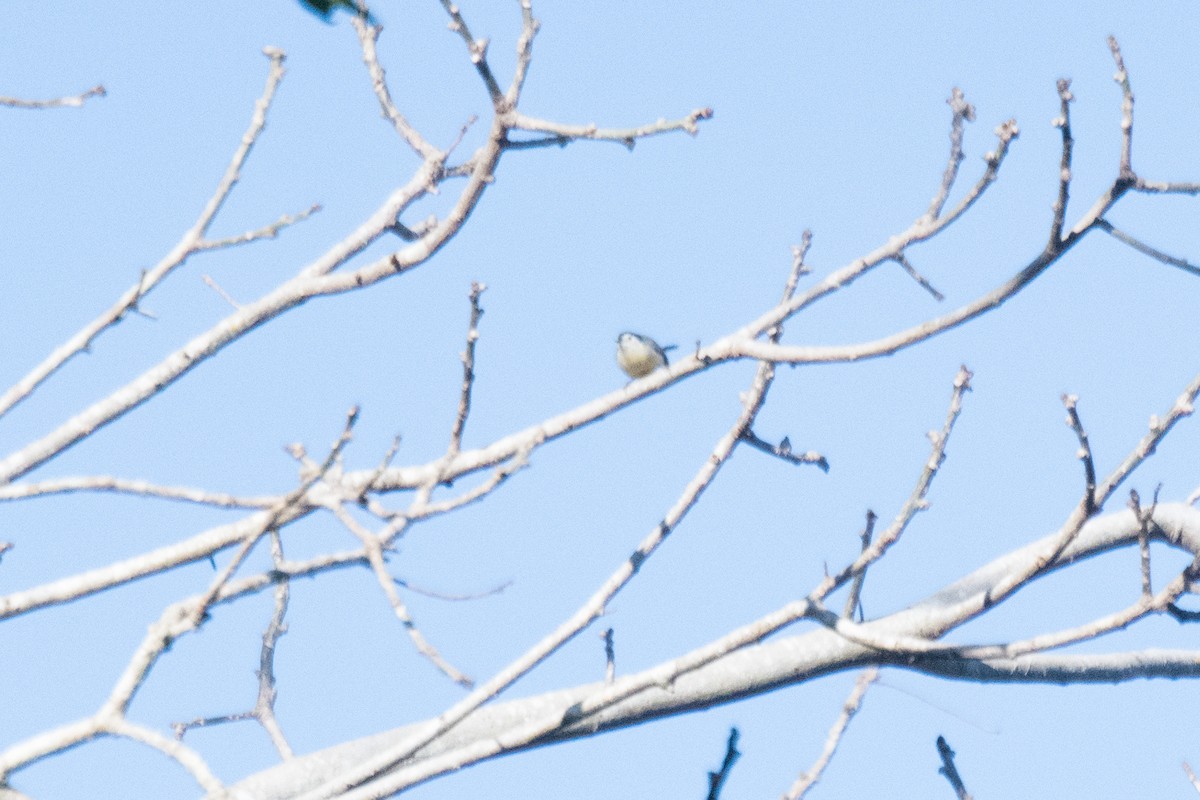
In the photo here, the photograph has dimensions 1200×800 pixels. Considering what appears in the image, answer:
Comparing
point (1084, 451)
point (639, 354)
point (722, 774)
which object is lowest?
point (722, 774)

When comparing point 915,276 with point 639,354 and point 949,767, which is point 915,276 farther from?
point 639,354

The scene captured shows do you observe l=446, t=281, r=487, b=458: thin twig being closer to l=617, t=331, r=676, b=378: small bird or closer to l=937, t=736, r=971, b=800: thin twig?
l=937, t=736, r=971, b=800: thin twig

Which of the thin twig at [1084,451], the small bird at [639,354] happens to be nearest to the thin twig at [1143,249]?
the thin twig at [1084,451]

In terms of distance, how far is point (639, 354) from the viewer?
742 centimetres

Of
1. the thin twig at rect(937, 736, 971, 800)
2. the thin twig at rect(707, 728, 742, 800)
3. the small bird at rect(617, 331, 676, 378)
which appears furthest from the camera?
the small bird at rect(617, 331, 676, 378)

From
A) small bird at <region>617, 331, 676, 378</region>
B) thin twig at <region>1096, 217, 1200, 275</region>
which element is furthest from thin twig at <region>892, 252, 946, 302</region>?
small bird at <region>617, 331, 676, 378</region>

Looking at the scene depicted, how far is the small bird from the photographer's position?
24.3 ft

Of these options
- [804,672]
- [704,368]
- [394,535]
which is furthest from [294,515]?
[804,672]

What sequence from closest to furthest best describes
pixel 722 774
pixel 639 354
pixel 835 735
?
1. pixel 722 774
2. pixel 835 735
3. pixel 639 354

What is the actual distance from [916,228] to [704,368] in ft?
1.86

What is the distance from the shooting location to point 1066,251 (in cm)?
273

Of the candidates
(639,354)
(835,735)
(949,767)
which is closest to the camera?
(949,767)

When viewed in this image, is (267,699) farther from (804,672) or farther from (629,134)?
(629,134)

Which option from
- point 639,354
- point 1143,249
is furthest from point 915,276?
point 639,354
